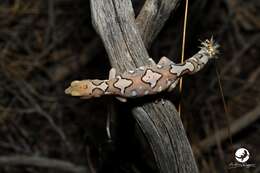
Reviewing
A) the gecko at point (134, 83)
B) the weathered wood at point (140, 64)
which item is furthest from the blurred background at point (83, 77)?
→ the gecko at point (134, 83)

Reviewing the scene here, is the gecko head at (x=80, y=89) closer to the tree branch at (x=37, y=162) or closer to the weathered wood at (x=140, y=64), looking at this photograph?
the weathered wood at (x=140, y=64)

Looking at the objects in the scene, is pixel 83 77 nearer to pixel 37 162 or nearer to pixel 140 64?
pixel 37 162

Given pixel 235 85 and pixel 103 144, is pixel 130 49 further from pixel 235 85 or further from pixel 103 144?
pixel 235 85

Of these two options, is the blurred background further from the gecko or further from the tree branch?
the gecko

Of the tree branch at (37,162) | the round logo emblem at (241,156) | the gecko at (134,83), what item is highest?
the gecko at (134,83)

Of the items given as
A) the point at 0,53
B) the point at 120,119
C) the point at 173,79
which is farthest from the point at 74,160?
the point at 173,79

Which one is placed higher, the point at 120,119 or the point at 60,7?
the point at 60,7

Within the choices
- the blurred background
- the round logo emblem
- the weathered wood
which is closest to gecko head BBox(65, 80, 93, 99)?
the weathered wood
